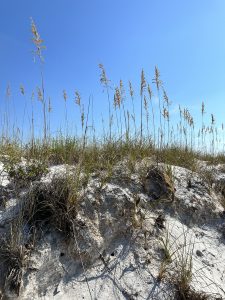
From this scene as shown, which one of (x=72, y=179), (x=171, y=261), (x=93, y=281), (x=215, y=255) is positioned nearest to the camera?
(x=93, y=281)

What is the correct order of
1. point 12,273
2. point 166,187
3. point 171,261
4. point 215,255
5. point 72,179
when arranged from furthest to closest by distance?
point 166,187, point 215,255, point 72,179, point 171,261, point 12,273

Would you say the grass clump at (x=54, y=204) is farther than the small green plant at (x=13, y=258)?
Yes

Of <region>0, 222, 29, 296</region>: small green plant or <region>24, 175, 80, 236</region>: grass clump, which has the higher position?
<region>24, 175, 80, 236</region>: grass clump

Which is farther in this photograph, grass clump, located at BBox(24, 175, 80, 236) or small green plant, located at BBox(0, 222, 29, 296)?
grass clump, located at BBox(24, 175, 80, 236)

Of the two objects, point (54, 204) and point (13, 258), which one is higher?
point (54, 204)

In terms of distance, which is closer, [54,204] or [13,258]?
[13,258]

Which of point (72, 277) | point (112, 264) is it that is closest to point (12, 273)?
point (72, 277)

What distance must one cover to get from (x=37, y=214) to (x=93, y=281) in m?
0.80

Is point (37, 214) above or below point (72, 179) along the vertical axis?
below

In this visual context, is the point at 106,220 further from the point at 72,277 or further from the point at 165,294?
the point at 165,294

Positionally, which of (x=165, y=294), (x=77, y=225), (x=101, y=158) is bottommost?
(x=165, y=294)

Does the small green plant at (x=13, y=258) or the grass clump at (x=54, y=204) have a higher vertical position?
the grass clump at (x=54, y=204)

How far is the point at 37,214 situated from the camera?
10.1ft

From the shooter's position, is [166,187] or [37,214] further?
[166,187]
